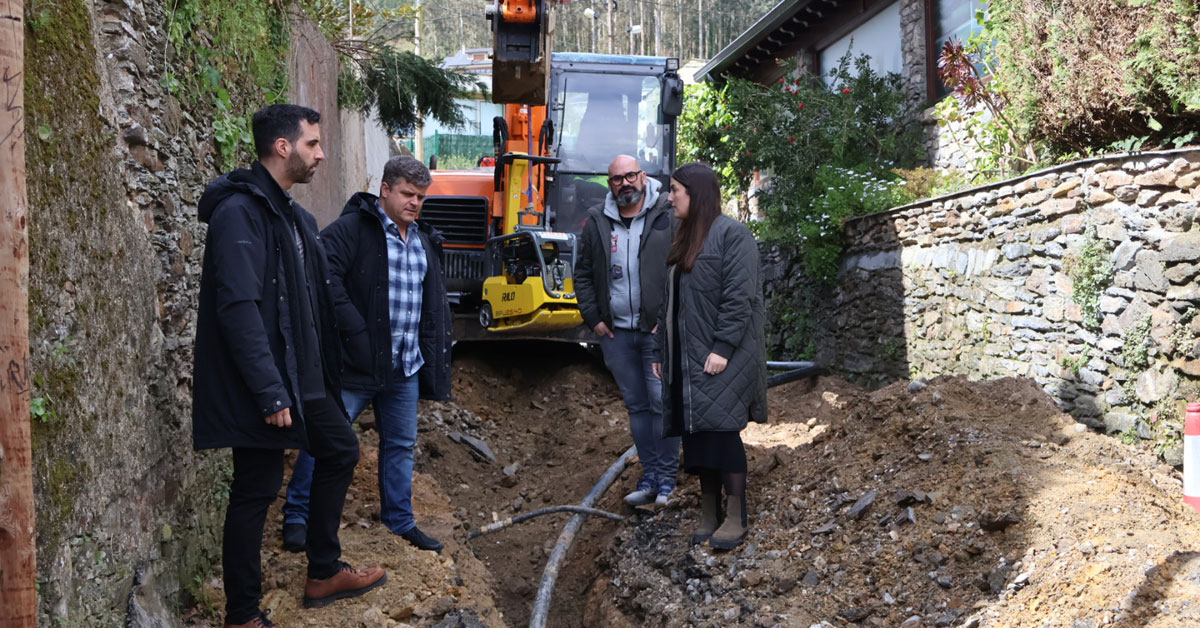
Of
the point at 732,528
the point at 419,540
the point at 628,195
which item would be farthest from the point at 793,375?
the point at 419,540

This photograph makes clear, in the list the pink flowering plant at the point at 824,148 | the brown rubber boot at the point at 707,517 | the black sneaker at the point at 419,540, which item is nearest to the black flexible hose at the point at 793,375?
the pink flowering plant at the point at 824,148

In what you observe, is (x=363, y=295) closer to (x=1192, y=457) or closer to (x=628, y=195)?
(x=628, y=195)

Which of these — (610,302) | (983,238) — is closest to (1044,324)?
(983,238)

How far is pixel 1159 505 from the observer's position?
424 cm

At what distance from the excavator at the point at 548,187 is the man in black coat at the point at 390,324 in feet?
13.0

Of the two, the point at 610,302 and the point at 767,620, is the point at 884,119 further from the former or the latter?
the point at 767,620

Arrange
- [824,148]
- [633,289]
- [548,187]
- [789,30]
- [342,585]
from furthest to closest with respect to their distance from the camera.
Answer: [789,30] < [824,148] < [548,187] < [633,289] < [342,585]

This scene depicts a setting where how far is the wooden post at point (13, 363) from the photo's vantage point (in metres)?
2.29

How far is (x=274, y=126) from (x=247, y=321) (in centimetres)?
77

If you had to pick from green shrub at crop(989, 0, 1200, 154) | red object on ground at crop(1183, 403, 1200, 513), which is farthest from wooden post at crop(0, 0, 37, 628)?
green shrub at crop(989, 0, 1200, 154)

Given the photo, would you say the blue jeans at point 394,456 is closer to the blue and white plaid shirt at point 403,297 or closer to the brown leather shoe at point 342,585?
the blue and white plaid shirt at point 403,297

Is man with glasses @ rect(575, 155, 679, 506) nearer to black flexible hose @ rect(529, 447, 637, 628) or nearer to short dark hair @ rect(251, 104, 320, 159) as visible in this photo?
black flexible hose @ rect(529, 447, 637, 628)

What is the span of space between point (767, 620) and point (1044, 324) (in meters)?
3.70

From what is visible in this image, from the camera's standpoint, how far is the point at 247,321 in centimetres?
330
